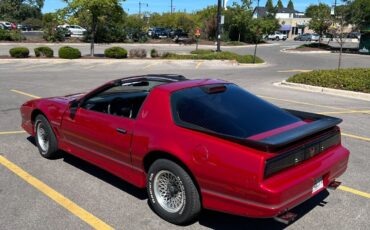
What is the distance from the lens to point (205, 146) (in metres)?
3.84

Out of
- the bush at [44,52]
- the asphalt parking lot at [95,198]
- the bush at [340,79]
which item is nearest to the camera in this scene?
the asphalt parking lot at [95,198]

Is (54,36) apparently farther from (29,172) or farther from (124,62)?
(29,172)

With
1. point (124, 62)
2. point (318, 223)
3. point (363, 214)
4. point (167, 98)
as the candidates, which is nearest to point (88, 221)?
point (167, 98)

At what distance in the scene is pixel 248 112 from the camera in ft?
14.7

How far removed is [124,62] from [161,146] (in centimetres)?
2293

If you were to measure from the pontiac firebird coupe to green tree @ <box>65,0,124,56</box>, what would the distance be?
68.2 feet

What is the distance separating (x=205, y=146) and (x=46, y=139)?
331cm

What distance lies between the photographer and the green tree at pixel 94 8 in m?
24.9

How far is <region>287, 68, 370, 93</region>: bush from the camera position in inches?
550

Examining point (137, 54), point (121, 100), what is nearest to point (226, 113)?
point (121, 100)

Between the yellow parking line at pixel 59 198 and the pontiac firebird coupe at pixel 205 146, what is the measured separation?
574 millimetres

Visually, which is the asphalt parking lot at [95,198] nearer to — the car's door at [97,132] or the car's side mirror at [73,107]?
the car's door at [97,132]

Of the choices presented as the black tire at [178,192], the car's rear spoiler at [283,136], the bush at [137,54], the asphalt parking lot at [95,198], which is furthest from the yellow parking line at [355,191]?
the bush at [137,54]

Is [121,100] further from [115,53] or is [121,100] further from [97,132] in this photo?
[115,53]
